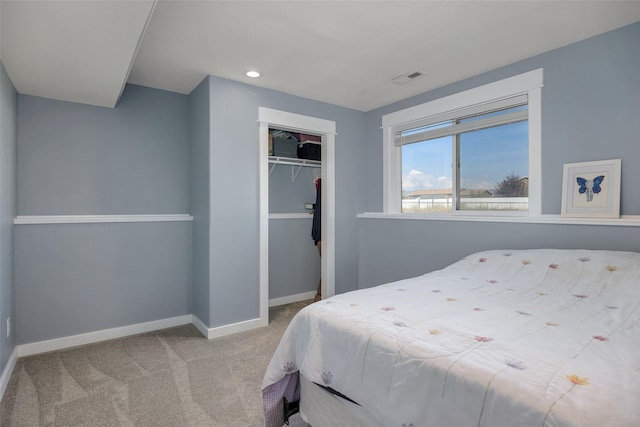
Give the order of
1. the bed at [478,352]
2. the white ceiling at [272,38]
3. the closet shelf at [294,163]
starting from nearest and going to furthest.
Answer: the bed at [478,352]
the white ceiling at [272,38]
the closet shelf at [294,163]

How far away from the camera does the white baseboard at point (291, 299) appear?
152 inches

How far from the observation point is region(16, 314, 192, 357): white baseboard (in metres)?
2.56

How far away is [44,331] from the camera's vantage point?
262cm

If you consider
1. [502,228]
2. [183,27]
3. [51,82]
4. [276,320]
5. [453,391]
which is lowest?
[276,320]

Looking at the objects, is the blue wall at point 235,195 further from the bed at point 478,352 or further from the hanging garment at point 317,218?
the bed at point 478,352

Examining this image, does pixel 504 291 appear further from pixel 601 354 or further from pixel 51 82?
pixel 51 82

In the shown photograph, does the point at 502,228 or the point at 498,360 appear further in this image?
the point at 502,228

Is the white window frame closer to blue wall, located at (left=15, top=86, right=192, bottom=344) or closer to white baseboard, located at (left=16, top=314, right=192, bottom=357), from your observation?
blue wall, located at (left=15, top=86, right=192, bottom=344)

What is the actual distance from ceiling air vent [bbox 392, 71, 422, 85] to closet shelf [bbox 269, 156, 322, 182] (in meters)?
1.31

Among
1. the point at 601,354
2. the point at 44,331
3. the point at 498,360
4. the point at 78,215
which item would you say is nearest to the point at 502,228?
the point at 601,354

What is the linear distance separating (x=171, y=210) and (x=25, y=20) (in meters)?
1.88

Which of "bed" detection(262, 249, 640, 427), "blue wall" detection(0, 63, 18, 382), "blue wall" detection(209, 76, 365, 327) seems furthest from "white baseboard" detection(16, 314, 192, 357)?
"bed" detection(262, 249, 640, 427)

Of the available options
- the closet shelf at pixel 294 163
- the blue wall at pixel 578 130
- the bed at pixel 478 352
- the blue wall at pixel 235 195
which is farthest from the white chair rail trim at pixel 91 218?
the blue wall at pixel 578 130

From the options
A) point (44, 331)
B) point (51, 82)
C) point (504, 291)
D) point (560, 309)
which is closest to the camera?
point (560, 309)
